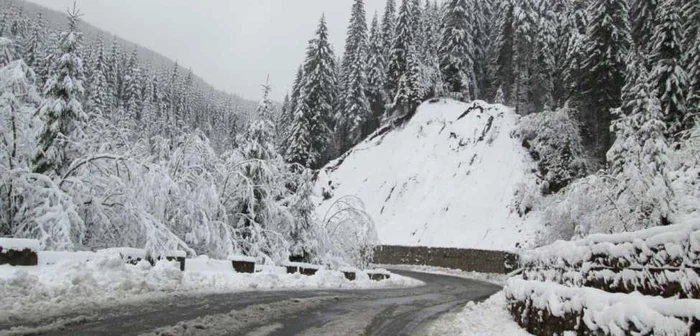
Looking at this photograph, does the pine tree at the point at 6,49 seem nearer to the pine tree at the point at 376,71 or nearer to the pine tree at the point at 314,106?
the pine tree at the point at 314,106

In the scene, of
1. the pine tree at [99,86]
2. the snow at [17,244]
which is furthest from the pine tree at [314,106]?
the snow at [17,244]

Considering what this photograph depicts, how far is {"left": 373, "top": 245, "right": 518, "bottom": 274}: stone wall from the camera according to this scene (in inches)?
1439

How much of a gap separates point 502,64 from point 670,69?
2702 cm

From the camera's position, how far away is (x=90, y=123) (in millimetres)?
18500

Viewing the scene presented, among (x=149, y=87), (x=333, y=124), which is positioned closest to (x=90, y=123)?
(x=333, y=124)

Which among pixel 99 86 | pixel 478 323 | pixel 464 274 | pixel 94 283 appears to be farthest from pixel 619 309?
pixel 99 86

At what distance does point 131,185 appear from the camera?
17391mm

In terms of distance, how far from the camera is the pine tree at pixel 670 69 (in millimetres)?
30141

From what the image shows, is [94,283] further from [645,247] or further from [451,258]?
[451,258]

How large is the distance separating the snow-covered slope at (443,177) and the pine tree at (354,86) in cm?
354

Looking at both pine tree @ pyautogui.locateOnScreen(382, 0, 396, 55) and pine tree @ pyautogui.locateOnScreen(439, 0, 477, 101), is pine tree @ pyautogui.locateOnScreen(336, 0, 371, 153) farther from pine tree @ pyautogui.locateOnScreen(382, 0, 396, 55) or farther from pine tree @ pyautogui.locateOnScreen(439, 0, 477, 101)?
pine tree @ pyautogui.locateOnScreen(439, 0, 477, 101)

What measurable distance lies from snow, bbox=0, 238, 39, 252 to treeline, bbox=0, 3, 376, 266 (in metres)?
4.40

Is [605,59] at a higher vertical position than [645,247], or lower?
higher

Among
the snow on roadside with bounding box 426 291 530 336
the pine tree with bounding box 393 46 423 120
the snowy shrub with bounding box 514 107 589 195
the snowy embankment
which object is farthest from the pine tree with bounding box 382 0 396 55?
the snow on roadside with bounding box 426 291 530 336
